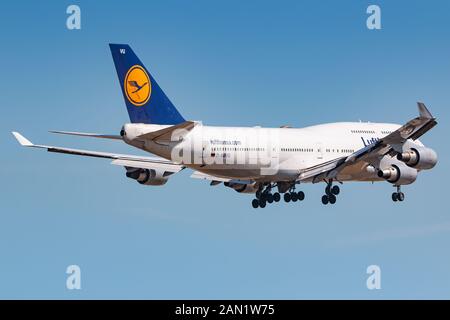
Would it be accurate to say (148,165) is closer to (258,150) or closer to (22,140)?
(258,150)

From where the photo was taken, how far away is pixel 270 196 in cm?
7488

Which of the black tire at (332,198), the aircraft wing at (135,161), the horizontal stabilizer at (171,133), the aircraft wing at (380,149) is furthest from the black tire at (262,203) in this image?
the horizontal stabilizer at (171,133)

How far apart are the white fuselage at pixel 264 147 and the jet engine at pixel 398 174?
240cm

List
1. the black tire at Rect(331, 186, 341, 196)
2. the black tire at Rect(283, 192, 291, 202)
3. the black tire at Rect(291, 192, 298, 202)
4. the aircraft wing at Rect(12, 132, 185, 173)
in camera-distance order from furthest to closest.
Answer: the black tire at Rect(283, 192, 291, 202) → the black tire at Rect(291, 192, 298, 202) → the black tire at Rect(331, 186, 341, 196) → the aircraft wing at Rect(12, 132, 185, 173)

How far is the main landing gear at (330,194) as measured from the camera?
74.3m

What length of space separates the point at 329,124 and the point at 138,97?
16059 millimetres

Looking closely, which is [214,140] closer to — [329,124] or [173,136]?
[173,136]

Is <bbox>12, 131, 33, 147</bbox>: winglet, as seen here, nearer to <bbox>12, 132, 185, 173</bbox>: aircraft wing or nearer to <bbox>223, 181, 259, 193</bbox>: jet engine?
<bbox>12, 132, 185, 173</bbox>: aircraft wing

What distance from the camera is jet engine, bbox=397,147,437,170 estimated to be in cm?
7231

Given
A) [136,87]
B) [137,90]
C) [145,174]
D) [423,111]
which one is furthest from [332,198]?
[136,87]

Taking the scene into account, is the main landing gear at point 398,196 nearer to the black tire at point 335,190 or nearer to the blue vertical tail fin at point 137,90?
the black tire at point 335,190

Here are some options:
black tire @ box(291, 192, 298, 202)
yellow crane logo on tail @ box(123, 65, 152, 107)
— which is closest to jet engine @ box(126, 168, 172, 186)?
yellow crane logo on tail @ box(123, 65, 152, 107)

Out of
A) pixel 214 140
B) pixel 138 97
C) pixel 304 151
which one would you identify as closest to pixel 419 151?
pixel 304 151

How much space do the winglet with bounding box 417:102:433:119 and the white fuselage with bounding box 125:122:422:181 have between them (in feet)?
25.3
